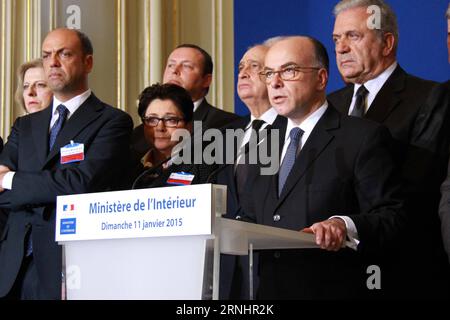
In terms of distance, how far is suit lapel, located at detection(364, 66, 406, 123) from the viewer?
3666 millimetres

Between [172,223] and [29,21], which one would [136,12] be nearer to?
[29,21]

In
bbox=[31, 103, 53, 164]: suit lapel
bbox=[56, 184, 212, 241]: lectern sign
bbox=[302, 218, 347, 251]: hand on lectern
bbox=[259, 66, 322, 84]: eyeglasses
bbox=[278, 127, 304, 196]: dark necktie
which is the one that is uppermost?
bbox=[259, 66, 322, 84]: eyeglasses

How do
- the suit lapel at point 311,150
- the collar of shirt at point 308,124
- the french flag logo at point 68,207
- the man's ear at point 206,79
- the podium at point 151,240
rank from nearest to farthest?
the podium at point 151,240 < the french flag logo at point 68,207 < the suit lapel at point 311,150 < the collar of shirt at point 308,124 < the man's ear at point 206,79

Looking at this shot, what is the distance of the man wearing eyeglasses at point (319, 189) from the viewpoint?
299 cm

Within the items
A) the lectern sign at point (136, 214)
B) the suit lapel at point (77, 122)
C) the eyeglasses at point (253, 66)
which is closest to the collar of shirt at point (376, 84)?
the eyeglasses at point (253, 66)

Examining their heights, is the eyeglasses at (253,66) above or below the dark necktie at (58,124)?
above

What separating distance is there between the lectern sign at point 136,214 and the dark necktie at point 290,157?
96 centimetres

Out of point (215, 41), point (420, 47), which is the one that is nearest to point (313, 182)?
point (420, 47)

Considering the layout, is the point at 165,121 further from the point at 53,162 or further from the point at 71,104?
the point at 53,162

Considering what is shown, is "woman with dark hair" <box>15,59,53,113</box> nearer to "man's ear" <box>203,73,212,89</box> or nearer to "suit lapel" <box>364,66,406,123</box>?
"man's ear" <box>203,73,212,89</box>

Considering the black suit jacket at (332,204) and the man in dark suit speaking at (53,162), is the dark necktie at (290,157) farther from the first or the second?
the man in dark suit speaking at (53,162)

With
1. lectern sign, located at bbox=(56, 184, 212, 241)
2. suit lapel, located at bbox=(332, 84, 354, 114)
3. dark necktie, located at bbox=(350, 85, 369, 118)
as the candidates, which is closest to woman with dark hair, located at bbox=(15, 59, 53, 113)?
suit lapel, located at bbox=(332, 84, 354, 114)

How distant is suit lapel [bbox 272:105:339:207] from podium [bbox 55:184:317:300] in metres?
0.61

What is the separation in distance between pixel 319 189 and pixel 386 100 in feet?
2.61
